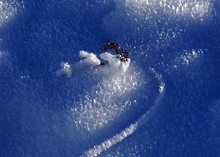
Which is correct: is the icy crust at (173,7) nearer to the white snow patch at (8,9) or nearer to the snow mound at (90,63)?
the snow mound at (90,63)

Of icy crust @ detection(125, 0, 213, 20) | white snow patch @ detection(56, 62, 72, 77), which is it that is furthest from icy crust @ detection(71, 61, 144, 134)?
icy crust @ detection(125, 0, 213, 20)

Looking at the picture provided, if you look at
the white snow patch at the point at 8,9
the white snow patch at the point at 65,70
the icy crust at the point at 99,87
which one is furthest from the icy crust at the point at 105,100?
the white snow patch at the point at 8,9

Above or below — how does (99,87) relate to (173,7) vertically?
below

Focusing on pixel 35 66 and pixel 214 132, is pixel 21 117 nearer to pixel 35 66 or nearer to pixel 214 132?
pixel 35 66

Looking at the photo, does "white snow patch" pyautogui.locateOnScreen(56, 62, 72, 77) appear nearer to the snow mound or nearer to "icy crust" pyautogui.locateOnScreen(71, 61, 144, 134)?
the snow mound

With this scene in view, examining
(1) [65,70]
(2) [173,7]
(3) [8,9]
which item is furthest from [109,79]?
(3) [8,9]

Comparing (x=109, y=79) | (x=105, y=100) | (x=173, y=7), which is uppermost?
(x=173, y=7)

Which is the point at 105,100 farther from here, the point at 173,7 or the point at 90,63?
the point at 173,7

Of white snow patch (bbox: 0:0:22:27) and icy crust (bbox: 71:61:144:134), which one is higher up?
white snow patch (bbox: 0:0:22:27)
